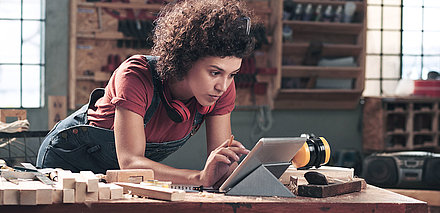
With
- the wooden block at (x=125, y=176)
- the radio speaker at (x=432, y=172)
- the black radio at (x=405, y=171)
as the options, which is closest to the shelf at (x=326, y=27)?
the black radio at (x=405, y=171)

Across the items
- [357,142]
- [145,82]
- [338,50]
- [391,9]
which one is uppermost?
[391,9]

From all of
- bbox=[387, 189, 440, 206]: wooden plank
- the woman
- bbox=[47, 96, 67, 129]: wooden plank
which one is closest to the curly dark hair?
the woman

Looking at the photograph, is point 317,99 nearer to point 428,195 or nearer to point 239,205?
point 428,195

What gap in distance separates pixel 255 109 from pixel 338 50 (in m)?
1.16

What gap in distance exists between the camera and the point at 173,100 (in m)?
1.84

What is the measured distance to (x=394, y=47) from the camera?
22.0 feet

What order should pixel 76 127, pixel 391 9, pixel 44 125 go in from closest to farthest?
1. pixel 76 127
2. pixel 44 125
3. pixel 391 9

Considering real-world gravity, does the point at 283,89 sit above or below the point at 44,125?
above

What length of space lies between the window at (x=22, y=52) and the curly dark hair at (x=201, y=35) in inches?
168

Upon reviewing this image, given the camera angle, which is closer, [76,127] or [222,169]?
[222,169]

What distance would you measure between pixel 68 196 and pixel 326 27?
5.34 m

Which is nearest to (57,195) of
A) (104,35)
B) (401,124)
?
(104,35)

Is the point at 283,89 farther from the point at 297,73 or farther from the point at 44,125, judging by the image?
the point at 44,125

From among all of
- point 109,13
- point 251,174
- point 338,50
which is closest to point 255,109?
point 338,50
